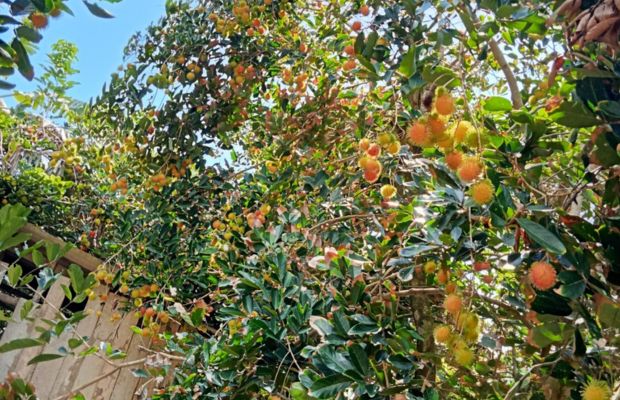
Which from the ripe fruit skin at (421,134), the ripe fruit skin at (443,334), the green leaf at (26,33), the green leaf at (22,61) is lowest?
the ripe fruit skin at (443,334)

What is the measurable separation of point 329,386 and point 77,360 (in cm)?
131

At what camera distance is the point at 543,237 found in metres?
0.73

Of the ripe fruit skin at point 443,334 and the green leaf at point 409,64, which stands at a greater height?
the green leaf at point 409,64

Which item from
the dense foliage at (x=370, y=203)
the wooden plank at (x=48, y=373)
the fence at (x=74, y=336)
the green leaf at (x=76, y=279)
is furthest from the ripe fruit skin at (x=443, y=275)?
the wooden plank at (x=48, y=373)

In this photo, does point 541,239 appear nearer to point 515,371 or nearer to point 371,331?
point 371,331

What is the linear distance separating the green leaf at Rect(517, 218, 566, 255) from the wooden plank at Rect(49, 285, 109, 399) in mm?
1502

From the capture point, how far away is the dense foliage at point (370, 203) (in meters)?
0.81

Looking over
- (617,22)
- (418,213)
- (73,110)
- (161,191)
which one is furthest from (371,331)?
(73,110)

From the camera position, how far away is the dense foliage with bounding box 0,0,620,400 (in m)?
0.81

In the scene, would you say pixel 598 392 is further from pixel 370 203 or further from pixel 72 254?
pixel 72 254

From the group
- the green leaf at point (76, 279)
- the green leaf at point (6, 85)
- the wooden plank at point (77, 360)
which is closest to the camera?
the green leaf at point (6, 85)

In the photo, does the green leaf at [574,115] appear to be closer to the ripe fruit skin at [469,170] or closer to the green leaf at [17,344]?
the ripe fruit skin at [469,170]

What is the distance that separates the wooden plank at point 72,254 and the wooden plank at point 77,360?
0.31 feet

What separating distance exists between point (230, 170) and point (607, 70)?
149cm
